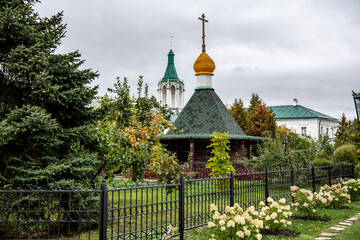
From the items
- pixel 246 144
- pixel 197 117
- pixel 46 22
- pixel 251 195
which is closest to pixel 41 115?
pixel 46 22

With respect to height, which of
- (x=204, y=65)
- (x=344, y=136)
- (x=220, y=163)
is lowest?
(x=220, y=163)

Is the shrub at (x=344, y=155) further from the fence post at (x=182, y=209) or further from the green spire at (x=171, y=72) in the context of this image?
the green spire at (x=171, y=72)

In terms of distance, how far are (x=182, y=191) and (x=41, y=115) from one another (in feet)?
10.1

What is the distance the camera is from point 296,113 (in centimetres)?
5278

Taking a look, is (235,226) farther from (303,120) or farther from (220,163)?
(303,120)

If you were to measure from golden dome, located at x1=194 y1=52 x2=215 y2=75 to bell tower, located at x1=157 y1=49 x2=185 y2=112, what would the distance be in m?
47.5

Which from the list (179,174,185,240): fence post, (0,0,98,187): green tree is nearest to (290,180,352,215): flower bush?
(179,174,185,240): fence post

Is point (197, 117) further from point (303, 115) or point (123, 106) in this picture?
point (303, 115)

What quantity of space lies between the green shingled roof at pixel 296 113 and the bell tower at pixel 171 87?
881 inches

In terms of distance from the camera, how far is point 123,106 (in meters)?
11.2

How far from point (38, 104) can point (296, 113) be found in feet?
164

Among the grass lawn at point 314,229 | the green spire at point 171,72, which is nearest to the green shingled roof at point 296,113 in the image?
the green spire at point 171,72

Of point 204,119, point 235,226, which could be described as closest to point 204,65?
point 204,119

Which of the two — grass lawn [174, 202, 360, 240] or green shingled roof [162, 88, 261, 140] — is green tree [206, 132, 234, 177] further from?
green shingled roof [162, 88, 261, 140]
